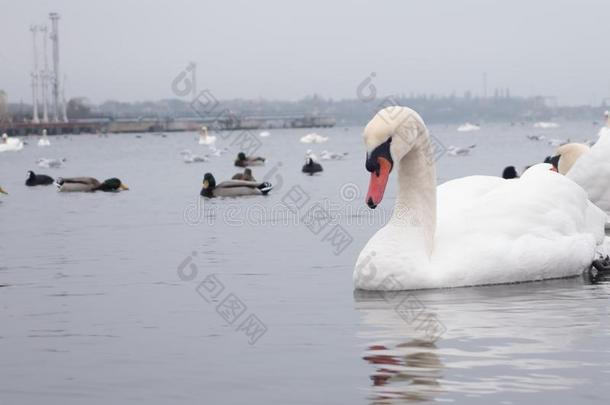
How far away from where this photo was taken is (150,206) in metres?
25.9

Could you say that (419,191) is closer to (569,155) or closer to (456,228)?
(456,228)

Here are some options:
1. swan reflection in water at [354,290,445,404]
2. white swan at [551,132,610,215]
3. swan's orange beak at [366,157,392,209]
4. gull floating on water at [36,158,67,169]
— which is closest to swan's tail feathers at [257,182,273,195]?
white swan at [551,132,610,215]

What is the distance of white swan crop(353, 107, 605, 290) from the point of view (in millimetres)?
11453

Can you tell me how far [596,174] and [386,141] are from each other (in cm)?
665

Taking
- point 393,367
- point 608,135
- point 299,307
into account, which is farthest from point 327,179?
point 393,367

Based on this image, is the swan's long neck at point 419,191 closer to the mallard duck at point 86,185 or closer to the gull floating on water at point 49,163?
the mallard duck at point 86,185

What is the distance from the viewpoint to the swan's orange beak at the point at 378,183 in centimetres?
1057

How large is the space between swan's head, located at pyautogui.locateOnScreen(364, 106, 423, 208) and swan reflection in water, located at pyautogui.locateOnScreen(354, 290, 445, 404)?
3.15 feet

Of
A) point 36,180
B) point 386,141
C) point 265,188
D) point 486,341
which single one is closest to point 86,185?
point 36,180

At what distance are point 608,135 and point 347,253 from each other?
14.7 feet

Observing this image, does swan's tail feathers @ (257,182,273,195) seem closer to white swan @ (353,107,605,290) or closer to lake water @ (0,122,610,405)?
lake water @ (0,122,610,405)

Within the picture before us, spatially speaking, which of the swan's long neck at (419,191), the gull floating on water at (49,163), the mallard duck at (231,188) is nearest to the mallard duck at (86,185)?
the mallard duck at (231,188)

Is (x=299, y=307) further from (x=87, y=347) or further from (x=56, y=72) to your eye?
(x=56, y=72)

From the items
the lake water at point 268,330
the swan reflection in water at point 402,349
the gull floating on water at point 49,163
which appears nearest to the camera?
the swan reflection in water at point 402,349
